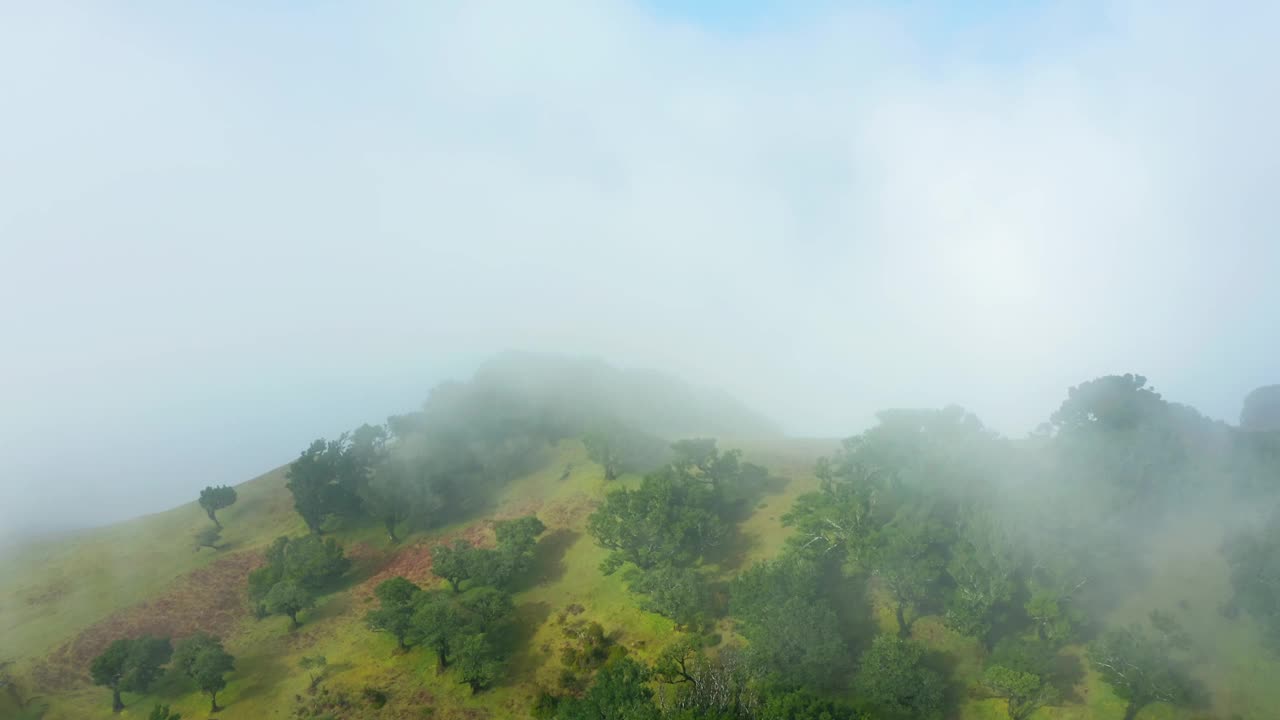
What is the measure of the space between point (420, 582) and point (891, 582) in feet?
201

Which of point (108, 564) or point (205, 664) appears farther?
point (108, 564)

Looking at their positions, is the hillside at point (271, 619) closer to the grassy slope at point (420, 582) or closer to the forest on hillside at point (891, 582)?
the grassy slope at point (420, 582)

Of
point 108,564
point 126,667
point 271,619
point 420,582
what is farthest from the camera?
point 108,564

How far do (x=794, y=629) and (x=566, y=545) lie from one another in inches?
1539

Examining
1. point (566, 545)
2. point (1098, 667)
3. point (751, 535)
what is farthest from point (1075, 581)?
point (566, 545)

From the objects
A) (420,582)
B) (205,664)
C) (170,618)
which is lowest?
(170,618)

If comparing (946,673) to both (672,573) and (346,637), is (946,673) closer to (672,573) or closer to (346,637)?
(672,573)

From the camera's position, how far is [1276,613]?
5709 centimetres

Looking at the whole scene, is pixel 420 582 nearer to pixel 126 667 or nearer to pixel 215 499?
pixel 126 667

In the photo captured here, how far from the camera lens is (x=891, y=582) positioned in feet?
204

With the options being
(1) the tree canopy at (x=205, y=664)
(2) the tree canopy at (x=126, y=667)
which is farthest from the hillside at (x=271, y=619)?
(2) the tree canopy at (x=126, y=667)

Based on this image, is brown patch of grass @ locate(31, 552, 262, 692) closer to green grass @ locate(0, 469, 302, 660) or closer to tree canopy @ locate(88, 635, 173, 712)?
green grass @ locate(0, 469, 302, 660)

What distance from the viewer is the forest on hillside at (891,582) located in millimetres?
53875

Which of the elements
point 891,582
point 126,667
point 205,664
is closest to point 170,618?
point 126,667
